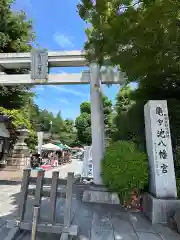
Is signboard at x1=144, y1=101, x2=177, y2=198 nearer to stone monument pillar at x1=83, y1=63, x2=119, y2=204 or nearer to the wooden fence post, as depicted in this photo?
stone monument pillar at x1=83, y1=63, x2=119, y2=204

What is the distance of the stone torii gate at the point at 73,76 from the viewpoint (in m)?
6.39

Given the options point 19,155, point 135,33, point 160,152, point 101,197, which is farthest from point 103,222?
point 19,155

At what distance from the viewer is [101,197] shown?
19.1 feet

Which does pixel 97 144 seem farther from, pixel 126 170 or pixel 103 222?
pixel 103 222

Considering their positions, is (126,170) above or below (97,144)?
below

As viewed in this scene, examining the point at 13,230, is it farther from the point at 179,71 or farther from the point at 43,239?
the point at 179,71

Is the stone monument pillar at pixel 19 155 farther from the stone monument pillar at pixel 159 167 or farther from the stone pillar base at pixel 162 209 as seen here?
the stone pillar base at pixel 162 209

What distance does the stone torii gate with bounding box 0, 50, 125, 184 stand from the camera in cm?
639

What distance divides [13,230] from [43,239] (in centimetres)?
53

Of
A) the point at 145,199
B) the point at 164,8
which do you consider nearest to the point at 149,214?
the point at 145,199

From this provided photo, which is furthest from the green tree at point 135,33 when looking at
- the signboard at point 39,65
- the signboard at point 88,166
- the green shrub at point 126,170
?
the signboard at point 88,166

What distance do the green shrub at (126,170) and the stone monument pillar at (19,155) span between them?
942 cm

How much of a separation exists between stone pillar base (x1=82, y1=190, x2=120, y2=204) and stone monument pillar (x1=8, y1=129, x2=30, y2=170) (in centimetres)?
842

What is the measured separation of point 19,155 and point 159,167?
1066cm
